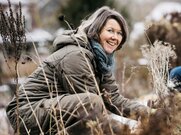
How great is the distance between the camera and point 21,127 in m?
4.72

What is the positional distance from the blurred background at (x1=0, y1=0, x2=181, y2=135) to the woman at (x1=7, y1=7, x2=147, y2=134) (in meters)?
0.14

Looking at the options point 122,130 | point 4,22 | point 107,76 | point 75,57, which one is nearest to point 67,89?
point 75,57

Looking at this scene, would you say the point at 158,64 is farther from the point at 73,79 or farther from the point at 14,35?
the point at 14,35

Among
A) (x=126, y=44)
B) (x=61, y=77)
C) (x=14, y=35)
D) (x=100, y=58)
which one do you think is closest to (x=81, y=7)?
(x=126, y=44)

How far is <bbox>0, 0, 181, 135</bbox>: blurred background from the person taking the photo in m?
5.75

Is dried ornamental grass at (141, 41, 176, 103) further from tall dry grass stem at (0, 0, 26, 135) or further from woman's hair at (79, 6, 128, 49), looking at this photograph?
tall dry grass stem at (0, 0, 26, 135)

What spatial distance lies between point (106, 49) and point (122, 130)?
180 centimetres

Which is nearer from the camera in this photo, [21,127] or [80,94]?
[80,94]

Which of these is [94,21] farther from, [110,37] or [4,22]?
[4,22]

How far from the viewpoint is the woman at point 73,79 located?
4.41 metres

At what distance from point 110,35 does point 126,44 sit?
14.2 meters

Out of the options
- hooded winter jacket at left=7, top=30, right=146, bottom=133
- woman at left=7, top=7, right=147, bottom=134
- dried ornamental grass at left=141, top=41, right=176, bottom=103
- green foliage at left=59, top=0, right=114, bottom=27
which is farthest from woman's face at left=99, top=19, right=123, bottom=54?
green foliage at left=59, top=0, right=114, bottom=27

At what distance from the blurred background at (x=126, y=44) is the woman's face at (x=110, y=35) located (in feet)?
0.63

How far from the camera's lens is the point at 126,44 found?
1914 centimetres
